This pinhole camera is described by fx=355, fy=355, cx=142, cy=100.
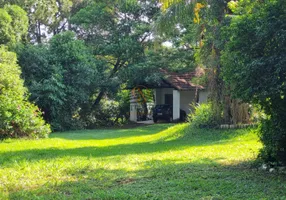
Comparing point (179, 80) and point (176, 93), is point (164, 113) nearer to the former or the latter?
point (176, 93)

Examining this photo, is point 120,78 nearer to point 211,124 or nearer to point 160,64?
point 160,64

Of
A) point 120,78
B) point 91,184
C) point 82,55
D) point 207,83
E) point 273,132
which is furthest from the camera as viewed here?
point 120,78

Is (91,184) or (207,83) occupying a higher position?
(207,83)

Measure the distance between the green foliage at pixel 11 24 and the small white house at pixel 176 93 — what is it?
10656mm

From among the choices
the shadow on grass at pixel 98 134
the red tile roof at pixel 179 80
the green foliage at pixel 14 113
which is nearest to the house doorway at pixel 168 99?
the red tile roof at pixel 179 80

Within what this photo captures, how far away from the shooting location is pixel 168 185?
6.57 m

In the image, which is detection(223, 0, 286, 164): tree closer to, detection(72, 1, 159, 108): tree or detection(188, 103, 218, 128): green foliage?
detection(188, 103, 218, 128): green foliage

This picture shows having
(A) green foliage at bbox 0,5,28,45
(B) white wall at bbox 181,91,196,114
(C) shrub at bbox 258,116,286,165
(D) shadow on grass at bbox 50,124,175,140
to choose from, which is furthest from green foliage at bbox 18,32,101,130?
(C) shrub at bbox 258,116,286,165

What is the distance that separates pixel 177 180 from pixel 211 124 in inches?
392

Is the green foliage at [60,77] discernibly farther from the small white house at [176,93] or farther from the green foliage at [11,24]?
the small white house at [176,93]

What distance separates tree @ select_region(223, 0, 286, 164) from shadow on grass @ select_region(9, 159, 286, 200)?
40.9 inches

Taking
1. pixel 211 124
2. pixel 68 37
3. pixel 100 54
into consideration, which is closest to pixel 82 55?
pixel 68 37

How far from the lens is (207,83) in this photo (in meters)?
16.1

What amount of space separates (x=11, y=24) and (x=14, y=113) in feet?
26.9
